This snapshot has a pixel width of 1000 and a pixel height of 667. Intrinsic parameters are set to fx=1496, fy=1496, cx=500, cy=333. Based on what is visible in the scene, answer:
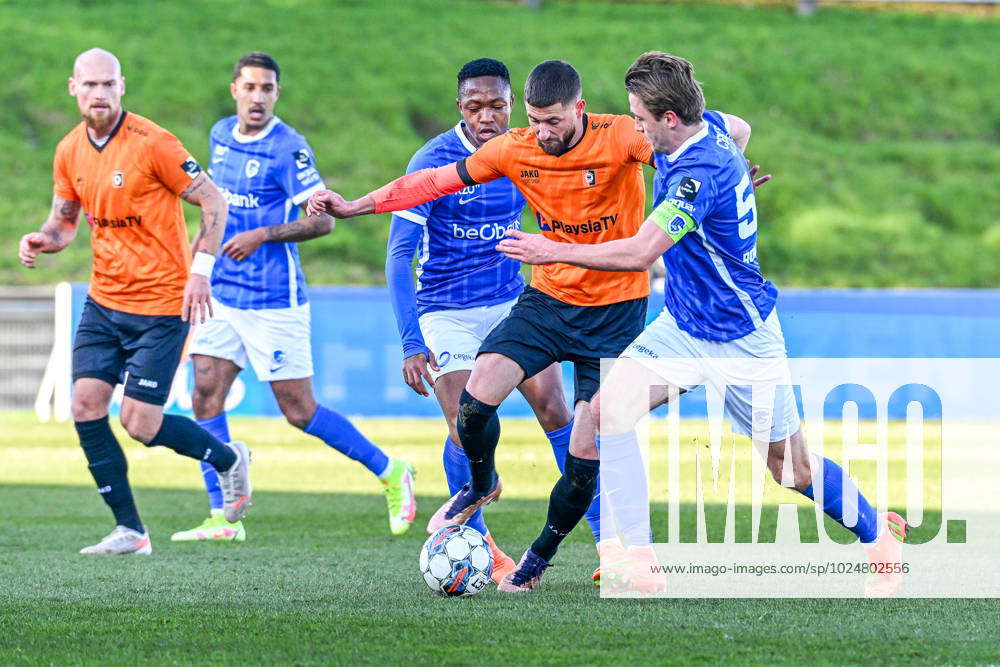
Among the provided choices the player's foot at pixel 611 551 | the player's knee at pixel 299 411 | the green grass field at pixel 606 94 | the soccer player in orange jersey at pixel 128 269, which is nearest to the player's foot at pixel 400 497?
the player's knee at pixel 299 411

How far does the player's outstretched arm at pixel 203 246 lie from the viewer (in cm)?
730

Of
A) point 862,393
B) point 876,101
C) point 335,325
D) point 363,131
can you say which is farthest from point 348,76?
point 862,393

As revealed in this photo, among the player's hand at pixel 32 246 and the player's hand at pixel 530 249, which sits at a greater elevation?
the player's hand at pixel 32 246

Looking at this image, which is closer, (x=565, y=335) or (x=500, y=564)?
(x=565, y=335)

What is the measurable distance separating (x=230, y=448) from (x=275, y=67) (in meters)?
2.29

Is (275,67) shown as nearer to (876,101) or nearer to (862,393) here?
(862,393)

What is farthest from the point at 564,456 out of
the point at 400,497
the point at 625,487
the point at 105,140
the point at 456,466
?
the point at 105,140

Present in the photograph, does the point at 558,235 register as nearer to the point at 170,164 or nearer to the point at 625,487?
the point at 625,487

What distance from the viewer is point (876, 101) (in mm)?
30016

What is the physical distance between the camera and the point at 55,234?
7949 mm

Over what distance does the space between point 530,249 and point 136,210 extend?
9.75 feet

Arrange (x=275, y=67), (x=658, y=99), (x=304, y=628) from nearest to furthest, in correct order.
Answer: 1. (x=304, y=628)
2. (x=658, y=99)
3. (x=275, y=67)

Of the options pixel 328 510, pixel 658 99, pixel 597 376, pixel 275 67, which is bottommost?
pixel 328 510

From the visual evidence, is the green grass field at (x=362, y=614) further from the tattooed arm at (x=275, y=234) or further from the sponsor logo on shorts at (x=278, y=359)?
the tattooed arm at (x=275, y=234)
